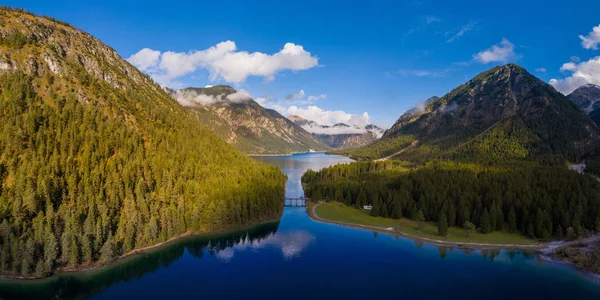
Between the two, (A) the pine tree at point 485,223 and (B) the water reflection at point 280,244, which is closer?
(B) the water reflection at point 280,244

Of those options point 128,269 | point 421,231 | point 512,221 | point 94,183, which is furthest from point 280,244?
point 512,221

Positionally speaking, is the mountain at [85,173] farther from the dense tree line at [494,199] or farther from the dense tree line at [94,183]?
the dense tree line at [494,199]

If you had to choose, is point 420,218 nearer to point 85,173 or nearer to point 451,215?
point 451,215

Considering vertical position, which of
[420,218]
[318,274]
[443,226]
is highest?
[420,218]

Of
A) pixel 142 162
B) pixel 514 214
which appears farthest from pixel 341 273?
pixel 142 162

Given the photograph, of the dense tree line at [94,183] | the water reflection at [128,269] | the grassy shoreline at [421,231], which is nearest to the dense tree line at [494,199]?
the grassy shoreline at [421,231]
